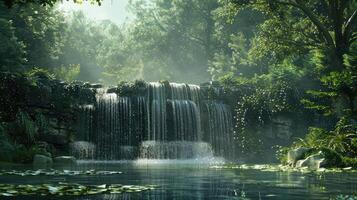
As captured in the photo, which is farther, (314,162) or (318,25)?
(318,25)

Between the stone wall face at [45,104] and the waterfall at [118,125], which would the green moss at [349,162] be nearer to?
the stone wall face at [45,104]

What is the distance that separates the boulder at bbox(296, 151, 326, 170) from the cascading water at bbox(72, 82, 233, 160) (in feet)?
47.4

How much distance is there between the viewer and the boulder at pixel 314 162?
1568 cm

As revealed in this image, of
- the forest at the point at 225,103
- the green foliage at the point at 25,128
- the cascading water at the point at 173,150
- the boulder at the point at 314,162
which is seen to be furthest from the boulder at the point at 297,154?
the cascading water at the point at 173,150

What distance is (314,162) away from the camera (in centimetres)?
1608

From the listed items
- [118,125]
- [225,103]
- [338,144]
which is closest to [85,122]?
[118,125]

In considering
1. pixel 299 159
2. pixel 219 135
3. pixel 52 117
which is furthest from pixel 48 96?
pixel 299 159

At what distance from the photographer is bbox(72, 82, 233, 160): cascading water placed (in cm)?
3033

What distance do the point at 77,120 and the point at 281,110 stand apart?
1328 cm

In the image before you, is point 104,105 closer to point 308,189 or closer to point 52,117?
point 52,117

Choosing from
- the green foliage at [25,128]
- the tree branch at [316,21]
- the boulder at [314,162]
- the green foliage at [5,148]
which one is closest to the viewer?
the boulder at [314,162]

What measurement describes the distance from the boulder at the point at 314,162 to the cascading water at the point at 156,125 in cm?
1444

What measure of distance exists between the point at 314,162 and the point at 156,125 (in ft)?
54.8

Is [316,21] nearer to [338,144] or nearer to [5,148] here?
[338,144]
